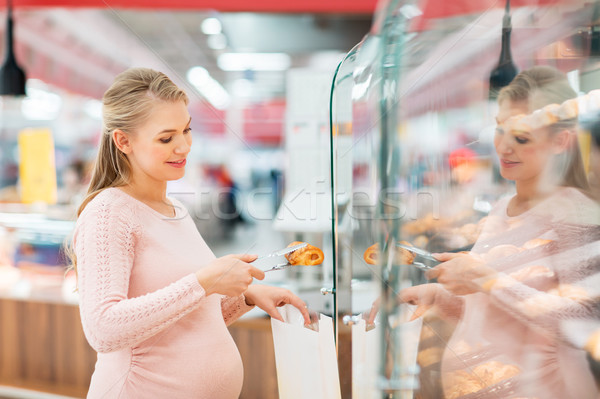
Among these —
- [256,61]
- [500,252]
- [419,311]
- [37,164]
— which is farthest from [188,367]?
[256,61]

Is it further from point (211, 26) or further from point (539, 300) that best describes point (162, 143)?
point (211, 26)

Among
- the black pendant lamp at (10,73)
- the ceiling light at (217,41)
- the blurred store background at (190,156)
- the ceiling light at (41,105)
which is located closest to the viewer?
the blurred store background at (190,156)

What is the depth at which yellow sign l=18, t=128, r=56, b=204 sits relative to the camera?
244 centimetres

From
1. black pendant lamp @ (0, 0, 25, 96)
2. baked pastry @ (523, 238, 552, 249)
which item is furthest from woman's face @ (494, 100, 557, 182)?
black pendant lamp @ (0, 0, 25, 96)

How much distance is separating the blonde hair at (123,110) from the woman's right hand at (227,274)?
21cm

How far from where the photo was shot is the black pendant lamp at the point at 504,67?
0.86 meters

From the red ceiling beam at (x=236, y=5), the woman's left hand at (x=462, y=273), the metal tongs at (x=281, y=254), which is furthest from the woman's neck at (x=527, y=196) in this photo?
the red ceiling beam at (x=236, y=5)

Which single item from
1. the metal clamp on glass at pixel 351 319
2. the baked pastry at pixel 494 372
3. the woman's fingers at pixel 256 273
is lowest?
the baked pastry at pixel 494 372

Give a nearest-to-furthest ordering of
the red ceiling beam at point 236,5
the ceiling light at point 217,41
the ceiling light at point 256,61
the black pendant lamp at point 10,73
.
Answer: the black pendant lamp at point 10,73 → the red ceiling beam at point 236,5 → the ceiling light at point 217,41 → the ceiling light at point 256,61

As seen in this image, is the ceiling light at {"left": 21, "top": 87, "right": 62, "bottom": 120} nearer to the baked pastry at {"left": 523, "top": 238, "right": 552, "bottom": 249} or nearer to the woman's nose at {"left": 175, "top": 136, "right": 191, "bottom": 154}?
the woman's nose at {"left": 175, "top": 136, "right": 191, "bottom": 154}

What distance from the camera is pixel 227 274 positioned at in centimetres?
77

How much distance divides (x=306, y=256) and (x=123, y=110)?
449mm

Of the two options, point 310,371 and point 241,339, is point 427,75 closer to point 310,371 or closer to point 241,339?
point 310,371

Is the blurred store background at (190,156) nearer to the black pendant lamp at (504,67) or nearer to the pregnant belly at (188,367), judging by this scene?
the pregnant belly at (188,367)
